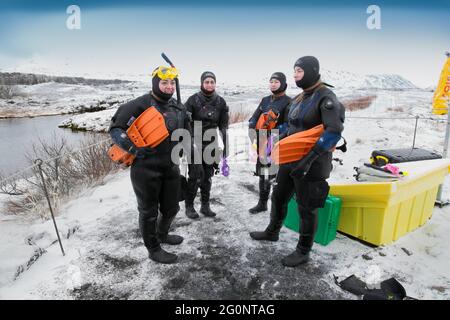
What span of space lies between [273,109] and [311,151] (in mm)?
1494

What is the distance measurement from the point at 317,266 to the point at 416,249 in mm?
1261

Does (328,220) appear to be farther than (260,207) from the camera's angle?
No

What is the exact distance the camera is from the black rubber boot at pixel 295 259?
3066 mm

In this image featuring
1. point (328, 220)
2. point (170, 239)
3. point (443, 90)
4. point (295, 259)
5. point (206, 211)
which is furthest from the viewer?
point (443, 90)

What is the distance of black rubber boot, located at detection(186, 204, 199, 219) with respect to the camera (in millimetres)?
4219

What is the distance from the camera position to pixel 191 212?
4281 mm

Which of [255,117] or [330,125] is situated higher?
[330,125]

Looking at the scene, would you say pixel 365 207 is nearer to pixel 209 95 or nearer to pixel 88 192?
pixel 209 95

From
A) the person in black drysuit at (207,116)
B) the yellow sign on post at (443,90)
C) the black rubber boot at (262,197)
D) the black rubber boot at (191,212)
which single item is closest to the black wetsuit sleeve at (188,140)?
the person in black drysuit at (207,116)

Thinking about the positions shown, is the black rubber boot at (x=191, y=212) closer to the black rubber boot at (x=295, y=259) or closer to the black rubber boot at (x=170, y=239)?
the black rubber boot at (x=170, y=239)

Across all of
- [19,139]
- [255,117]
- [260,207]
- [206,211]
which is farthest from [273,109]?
[19,139]

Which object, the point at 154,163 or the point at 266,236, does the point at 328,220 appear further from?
the point at 154,163

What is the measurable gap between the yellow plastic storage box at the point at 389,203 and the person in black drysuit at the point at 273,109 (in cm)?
107
